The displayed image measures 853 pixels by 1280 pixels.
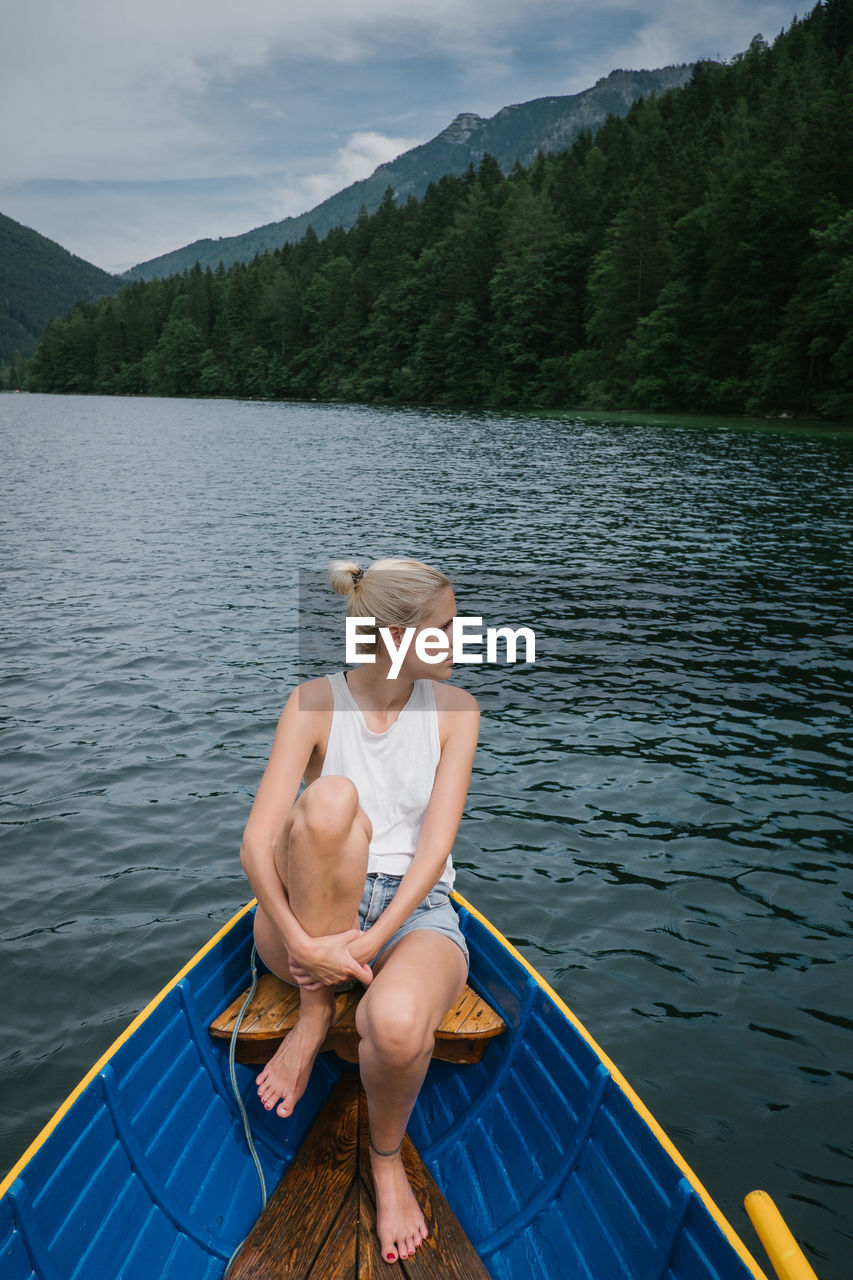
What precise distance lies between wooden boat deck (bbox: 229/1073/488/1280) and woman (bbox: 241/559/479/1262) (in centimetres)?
9

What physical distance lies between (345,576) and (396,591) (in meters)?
0.23

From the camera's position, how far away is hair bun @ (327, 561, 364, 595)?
339cm

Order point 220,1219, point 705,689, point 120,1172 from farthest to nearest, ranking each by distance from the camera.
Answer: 1. point 705,689
2. point 220,1219
3. point 120,1172

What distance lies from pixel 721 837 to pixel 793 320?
4815 cm

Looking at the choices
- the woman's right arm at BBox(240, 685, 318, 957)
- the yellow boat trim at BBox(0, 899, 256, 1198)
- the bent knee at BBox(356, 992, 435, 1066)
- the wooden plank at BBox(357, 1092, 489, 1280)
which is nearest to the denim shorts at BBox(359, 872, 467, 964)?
the woman's right arm at BBox(240, 685, 318, 957)

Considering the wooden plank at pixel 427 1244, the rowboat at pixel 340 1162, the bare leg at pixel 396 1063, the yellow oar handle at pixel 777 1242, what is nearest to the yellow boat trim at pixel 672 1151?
the rowboat at pixel 340 1162

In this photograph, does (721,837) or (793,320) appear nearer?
(721,837)

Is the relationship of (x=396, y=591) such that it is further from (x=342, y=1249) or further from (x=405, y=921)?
(x=342, y=1249)

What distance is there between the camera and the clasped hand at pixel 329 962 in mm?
2988

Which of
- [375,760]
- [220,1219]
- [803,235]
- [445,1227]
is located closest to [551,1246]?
[445,1227]

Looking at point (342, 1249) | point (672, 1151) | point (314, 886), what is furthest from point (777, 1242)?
point (314, 886)

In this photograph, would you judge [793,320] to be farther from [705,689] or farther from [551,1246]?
[551,1246]

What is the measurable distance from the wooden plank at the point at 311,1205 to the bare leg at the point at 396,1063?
192 millimetres

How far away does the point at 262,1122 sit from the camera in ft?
10.9
